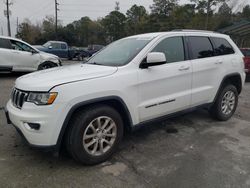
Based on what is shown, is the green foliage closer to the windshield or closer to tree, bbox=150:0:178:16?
tree, bbox=150:0:178:16

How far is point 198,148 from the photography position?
3.59 m

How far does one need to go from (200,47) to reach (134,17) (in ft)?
181

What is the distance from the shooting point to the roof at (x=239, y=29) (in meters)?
17.8

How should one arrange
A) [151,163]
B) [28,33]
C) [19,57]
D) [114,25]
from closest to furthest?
[151,163] < [19,57] < [114,25] < [28,33]

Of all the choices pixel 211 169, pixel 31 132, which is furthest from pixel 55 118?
pixel 211 169

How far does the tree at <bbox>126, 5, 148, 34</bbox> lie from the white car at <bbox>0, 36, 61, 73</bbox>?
43.3 meters

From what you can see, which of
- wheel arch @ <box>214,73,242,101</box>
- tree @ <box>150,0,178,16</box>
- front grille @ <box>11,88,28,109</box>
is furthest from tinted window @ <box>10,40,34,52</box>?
tree @ <box>150,0,178,16</box>

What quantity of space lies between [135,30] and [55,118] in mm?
50941

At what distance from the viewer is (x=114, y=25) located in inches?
2172

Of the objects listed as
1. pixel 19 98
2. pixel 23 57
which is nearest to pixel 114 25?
pixel 23 57

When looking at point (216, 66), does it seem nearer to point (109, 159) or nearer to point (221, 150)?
point (221, 150)

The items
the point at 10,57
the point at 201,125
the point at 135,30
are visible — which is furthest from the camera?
the point at 135,30

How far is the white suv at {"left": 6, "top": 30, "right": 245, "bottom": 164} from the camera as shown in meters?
2.65

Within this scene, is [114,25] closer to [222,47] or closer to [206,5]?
[206,5]
